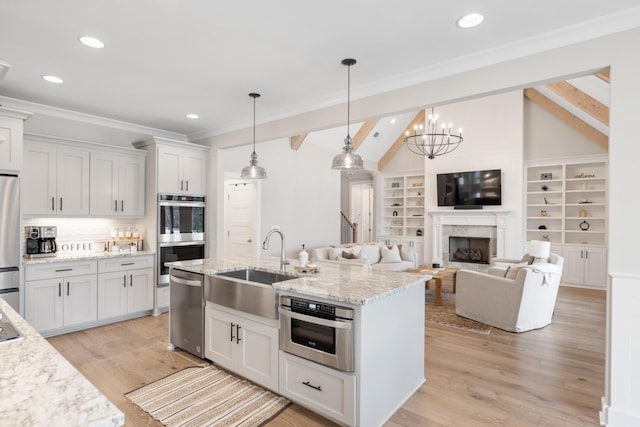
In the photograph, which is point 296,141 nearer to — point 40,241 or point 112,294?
point 112,294

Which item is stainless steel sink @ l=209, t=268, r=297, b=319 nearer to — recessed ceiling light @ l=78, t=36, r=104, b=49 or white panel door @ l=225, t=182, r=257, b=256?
recessed ceiling light @ l=78, t=36, r=104, b=49

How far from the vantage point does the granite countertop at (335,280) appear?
7.58 ft

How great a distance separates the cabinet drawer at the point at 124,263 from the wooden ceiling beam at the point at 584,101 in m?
6.95

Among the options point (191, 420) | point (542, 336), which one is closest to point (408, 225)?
point (542, 336)

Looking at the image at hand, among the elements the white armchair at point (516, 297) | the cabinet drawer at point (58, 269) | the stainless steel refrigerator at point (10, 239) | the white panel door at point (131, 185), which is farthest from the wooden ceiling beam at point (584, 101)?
the stainless steel refrigerator at point (10, 239)

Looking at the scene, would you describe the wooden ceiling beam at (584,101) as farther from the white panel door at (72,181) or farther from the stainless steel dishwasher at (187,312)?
the white panel door at (72,181)

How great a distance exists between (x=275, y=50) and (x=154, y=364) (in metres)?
3.08

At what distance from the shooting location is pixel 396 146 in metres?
9.82

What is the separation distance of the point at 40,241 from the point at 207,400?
3170mm

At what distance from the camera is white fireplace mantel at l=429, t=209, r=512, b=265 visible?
25.1ft

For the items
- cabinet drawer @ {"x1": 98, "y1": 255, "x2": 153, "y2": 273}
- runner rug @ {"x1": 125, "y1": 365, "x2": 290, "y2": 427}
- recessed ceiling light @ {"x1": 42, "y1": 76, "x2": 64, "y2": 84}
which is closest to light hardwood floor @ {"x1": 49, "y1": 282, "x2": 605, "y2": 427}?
runner rug @ {"x1": 125, "y1": 365, "x2": 290, "y2": 427}

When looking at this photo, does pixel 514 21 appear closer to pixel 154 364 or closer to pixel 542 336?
pixel 542 336

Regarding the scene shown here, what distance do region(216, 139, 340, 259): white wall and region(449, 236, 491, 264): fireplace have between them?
2.81 m

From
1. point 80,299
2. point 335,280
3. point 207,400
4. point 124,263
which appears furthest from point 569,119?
point 80,299
